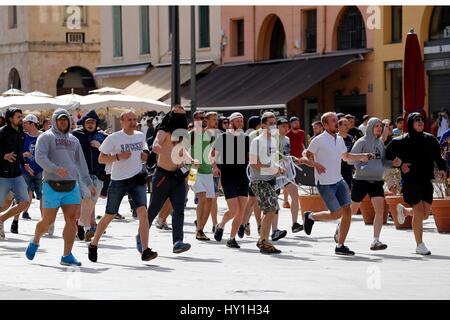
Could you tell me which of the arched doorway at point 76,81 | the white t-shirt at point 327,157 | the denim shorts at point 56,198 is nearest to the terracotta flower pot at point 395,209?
the white t-shirt at point 327,157

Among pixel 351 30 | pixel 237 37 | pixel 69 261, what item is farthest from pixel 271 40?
pixel 69 261

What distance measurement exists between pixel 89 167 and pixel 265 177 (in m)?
3.45

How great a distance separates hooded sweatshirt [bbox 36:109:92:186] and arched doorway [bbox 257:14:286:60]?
2773 centimetres

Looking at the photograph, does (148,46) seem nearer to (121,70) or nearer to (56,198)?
(121,70)

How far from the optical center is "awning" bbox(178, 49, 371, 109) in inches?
1491

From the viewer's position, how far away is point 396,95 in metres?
37.1

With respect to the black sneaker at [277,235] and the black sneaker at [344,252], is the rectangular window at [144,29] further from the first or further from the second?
the black sneaker at [344,252]

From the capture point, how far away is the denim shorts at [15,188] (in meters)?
18.8

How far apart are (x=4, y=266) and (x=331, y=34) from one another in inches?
997

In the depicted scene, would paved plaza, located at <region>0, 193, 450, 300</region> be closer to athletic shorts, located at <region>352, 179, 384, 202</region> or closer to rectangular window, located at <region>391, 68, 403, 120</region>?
athletic shorts, located at <region>352, 179, 384, 202</region>

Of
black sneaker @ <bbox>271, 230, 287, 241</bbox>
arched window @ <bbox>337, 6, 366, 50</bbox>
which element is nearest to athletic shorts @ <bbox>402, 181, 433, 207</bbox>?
black sneaker @ <bbox>271, 230, 287, 241</bbox>

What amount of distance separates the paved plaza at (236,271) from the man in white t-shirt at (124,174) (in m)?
0.45
